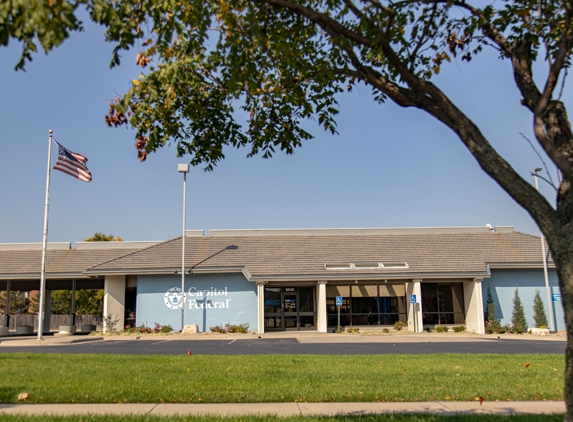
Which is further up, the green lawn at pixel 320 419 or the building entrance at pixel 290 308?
the building entrance at pixel 290 308

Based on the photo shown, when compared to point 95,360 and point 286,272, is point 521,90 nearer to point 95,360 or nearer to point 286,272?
point 95,360

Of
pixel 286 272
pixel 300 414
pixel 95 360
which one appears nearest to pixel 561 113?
pixel 300 414

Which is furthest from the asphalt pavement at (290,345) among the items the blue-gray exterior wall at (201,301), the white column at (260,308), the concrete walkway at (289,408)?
the concrete walkway at (289,408)

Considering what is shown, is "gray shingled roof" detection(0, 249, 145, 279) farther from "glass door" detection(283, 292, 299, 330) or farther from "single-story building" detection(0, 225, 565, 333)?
"glass door" detection(283, 292, 299, 330)

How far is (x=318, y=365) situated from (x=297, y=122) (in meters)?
7.23

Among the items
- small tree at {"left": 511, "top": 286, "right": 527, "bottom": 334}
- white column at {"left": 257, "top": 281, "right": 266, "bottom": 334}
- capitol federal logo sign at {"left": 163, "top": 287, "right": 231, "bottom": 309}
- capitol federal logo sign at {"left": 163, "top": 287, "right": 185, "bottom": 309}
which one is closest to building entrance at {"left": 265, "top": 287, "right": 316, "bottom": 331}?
white column at {"left": 257, "top": 281, "right": 266, "bottom": 334}

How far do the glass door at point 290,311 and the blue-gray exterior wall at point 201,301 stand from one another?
2.58 m

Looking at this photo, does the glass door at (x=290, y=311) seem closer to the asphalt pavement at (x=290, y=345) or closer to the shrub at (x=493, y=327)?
the asphalt pavement at (x=290, y=345)

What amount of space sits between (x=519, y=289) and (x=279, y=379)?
24.4m

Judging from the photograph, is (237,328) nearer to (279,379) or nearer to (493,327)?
(493,327)

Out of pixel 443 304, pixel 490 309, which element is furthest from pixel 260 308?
pixel 490 309

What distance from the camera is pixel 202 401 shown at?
29.7 feet

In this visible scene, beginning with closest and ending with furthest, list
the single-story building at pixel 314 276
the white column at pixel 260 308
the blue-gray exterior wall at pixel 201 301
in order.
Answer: the white column at pixel 260 308 → the single-story building at pixel 314 276 → the blue-gray exterior wall at pixel 201 301

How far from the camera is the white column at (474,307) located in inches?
1177
